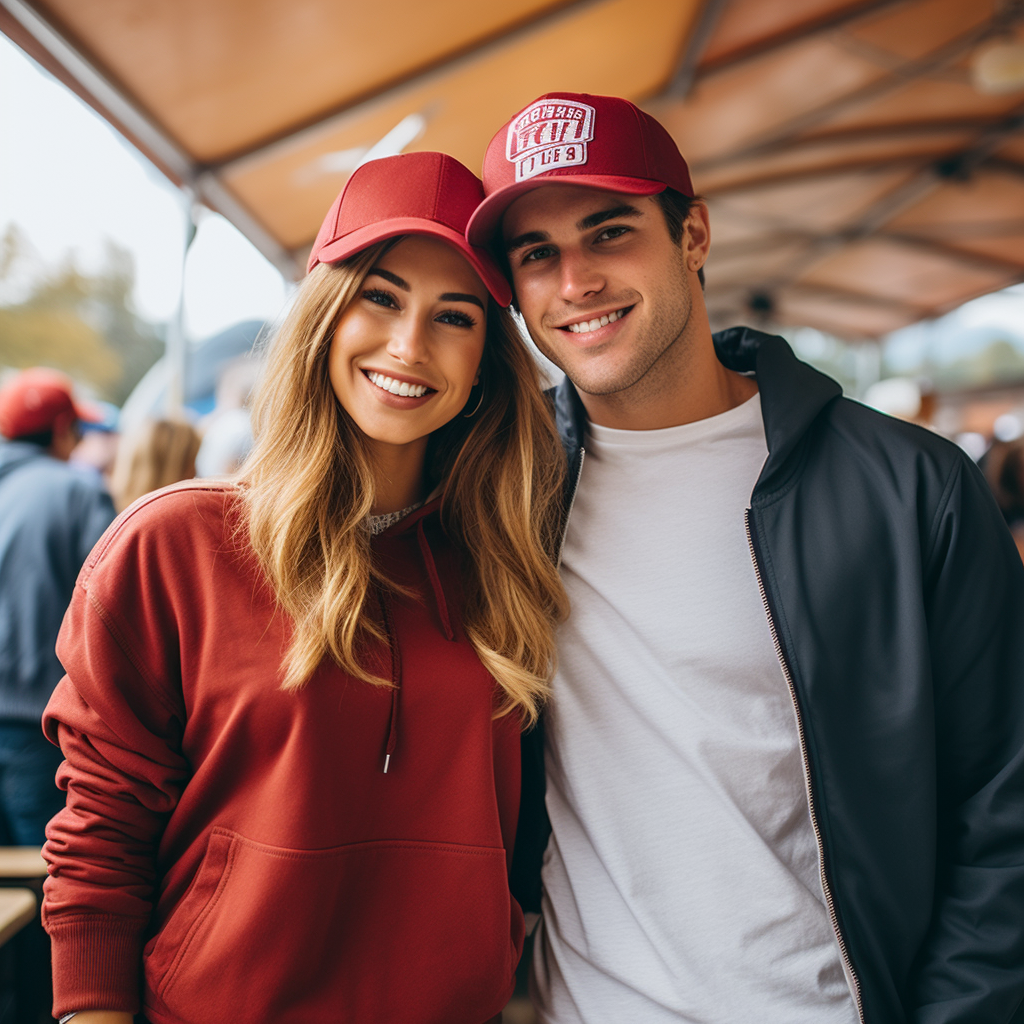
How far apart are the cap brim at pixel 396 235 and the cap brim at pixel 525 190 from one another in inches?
1.7

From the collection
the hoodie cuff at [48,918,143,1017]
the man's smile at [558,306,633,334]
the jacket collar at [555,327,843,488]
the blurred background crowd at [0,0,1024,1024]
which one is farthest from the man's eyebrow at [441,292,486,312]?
the hoodie cuff at [48,918,143,1017]

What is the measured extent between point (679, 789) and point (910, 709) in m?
0.43

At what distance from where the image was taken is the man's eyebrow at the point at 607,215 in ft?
5.32

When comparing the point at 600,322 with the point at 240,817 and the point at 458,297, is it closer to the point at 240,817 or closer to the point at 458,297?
the point at 458,297

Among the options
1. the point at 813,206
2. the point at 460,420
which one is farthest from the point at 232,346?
the point at 460,420

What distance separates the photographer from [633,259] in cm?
165

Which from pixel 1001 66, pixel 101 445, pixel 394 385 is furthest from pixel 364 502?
pixel 1001 66

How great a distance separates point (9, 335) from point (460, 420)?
256 cm

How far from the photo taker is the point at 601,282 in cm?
162

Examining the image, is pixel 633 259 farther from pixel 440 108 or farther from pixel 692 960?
pixel 440 108

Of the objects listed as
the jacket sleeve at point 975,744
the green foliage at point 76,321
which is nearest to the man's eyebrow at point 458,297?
the jacket sleeve at point 975,744

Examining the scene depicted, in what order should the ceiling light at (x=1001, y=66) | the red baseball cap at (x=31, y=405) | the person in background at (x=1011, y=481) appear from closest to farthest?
the red baseball cap at (x=31, y=405)
the person in background at (x=1011, y=481)
the ceiling light at (x=1001, y=66)

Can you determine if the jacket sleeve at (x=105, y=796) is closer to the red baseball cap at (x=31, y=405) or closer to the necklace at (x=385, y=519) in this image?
the necklace at (x=385, y=519)

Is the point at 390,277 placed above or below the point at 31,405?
below
